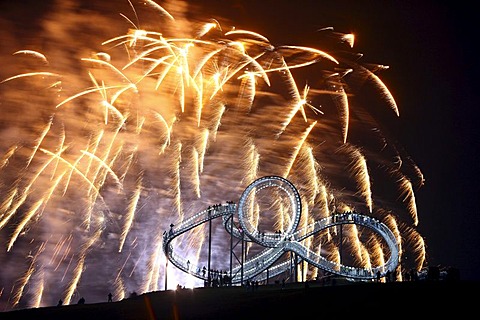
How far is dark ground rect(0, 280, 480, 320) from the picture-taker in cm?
4947

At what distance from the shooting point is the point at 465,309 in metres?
48.0

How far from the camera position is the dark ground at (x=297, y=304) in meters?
49.5

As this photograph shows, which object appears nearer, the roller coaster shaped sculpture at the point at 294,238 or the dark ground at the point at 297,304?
the dark ground at the point at 297,304

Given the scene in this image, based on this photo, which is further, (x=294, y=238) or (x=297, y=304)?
(x=294, y=238)

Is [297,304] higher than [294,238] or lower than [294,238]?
lower

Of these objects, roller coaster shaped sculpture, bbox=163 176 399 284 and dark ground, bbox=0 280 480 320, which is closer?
dark ground, bbox=0 280 480 320

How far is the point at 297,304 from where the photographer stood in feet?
175

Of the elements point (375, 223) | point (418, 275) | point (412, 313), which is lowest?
point (412, 313)

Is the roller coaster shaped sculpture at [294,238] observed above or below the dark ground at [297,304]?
above

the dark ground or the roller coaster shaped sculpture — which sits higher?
the roller coaster shaped sculpture

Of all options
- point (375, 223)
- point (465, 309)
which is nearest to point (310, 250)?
point (375, 223)

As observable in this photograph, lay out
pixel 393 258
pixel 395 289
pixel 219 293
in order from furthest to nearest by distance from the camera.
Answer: pixel 393 258
pixel 219 293
pixel 395 289

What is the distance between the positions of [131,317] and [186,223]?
1879 centimetres

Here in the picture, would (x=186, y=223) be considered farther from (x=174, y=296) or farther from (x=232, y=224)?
(x=174, y=296)
